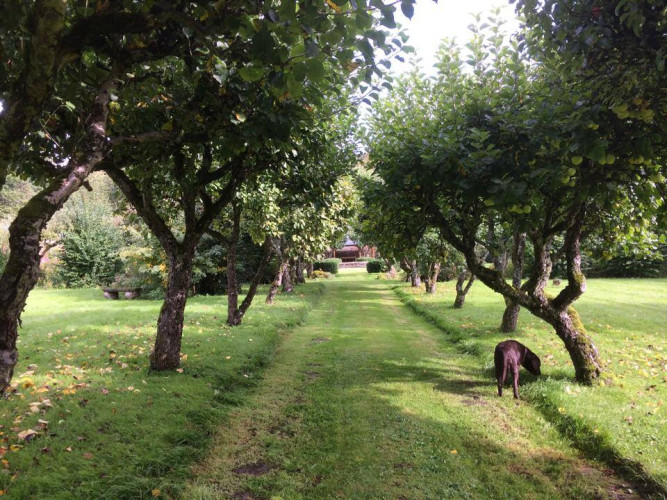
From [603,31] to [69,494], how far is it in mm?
7084

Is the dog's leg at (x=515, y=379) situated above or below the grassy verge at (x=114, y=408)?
above

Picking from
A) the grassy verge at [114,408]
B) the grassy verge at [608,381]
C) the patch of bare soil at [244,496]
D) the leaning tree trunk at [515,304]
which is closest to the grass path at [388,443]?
the patch of bare soil at [244,496]

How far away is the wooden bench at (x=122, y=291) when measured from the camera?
21.9m

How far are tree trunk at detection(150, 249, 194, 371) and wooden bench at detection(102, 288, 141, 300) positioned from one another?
652 inches

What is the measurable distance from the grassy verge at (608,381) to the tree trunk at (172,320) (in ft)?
20.6

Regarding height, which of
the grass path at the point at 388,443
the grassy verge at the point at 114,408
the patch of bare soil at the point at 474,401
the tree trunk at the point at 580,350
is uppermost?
Result: the tree trunk at the point at 580,350

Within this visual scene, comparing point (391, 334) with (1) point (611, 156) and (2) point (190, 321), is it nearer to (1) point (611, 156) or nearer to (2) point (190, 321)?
(2) point (190, 321)

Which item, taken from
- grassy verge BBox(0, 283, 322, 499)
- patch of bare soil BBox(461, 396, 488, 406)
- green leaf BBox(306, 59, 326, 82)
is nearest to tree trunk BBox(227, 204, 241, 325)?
grassy verge BBox(0, 283, 322, 499)

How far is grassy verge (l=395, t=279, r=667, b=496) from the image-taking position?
488 centimetres

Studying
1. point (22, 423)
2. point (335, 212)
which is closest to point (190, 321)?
point (335, 212)

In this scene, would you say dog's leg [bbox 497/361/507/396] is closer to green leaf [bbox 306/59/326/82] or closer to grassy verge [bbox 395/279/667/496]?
grassy verge [bbox 395/279/667/496]

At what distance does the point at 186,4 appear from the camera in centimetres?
393

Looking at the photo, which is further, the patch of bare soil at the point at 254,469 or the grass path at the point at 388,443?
the patch of bare soil at the point at 254,469

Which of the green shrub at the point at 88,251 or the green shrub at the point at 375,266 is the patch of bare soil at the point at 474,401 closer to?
the green shrub at the point at 88,251
